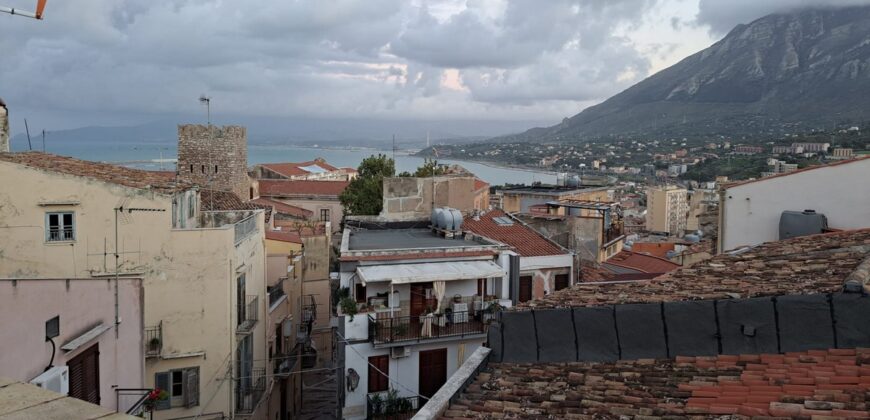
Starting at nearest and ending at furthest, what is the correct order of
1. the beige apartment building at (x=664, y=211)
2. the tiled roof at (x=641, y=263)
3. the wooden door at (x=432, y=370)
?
the wooden door at (x=432, y=370) → the tiled roof at (x=641, y=263) → the beige apartment building at (x=664, y=211)

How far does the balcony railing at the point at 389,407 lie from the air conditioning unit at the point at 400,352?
0.80 metres

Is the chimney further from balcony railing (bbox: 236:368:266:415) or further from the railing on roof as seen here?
balcony railing (bbox: 236:368:266:415)

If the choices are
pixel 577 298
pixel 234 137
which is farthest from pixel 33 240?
pixel 234 137

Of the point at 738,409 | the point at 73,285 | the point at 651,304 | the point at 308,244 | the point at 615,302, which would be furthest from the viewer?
the point at 308,244

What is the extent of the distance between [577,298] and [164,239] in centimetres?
964

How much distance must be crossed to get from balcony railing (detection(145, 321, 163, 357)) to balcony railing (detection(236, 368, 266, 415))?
2.35m

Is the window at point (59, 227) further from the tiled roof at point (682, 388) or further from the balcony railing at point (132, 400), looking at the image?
the tiled roof at point (682, 388)

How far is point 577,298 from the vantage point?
8211mm

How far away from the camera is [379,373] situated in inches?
566

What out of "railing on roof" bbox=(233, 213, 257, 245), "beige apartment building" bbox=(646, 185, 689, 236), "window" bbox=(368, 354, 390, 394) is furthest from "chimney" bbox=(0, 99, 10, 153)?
"beige apartment building" bbox=(646, 185, 689, 236)

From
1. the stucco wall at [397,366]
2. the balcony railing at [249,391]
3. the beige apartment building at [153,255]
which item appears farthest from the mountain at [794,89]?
the beige apartment building at [153,255]

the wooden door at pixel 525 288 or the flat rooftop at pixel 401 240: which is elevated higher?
the flat rooftop at pixel 401 240

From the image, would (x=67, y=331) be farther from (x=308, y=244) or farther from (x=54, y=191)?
(x=308, y=244)

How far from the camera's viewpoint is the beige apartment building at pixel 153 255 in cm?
1308
